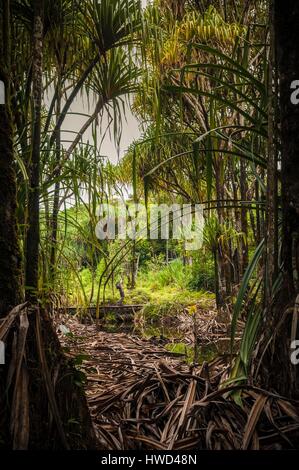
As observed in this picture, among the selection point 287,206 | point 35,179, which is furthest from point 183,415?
point 35,179

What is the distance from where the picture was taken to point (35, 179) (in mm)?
1303

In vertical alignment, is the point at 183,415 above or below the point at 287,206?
below

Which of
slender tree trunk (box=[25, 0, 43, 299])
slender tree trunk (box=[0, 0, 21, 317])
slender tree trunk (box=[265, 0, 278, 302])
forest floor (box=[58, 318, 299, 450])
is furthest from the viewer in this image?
slender tree trunk (box=[25, 0, 43, 299])

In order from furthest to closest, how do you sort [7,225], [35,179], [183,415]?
[35,179] → [183,415] → [7,225]

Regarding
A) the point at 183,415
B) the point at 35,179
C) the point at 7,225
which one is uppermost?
the point at 35,179

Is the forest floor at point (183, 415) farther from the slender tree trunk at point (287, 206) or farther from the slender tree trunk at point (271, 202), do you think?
the slender tree trunk at point (271, 202)

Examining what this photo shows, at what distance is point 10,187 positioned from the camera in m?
0.69

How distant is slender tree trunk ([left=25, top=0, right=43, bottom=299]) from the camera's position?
3.91ft

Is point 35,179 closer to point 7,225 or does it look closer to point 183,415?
point 7,225

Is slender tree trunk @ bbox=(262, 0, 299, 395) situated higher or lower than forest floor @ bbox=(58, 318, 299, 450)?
higher

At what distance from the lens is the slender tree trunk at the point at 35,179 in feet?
3.91

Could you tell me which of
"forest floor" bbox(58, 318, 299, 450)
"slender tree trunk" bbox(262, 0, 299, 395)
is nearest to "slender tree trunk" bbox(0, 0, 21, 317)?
"forest floor" bbox(58, 318, 299, 450)

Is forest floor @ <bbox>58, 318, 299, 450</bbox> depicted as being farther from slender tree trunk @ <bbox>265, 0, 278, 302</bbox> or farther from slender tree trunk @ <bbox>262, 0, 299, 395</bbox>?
slender tree trunk @ <bbox>265, 0, 278, 302</bbox>

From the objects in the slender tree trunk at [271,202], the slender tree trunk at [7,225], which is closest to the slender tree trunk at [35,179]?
the slender tree trunk at [7,225]
